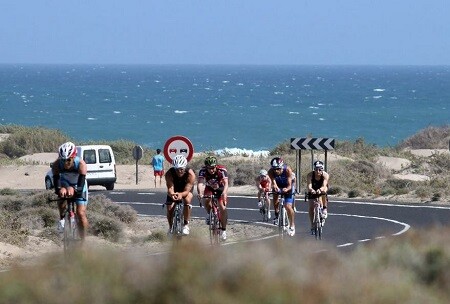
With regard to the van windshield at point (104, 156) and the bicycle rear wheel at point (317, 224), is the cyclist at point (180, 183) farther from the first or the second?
the van windshield at point (104, 156)

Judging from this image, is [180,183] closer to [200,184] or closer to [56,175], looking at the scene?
[200,184]

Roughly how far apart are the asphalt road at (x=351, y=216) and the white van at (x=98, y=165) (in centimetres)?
183

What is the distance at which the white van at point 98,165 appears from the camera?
36.7 m

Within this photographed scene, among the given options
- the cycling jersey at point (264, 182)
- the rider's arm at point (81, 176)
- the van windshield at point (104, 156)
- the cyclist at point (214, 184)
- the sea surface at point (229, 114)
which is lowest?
the sea surface at point (229, 114)

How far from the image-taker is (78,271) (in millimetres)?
8852

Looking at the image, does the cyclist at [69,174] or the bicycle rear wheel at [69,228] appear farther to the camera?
the bicycle rear wheel at [69,228]

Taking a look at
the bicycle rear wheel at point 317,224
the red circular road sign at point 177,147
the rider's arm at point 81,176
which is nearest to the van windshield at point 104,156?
the red circular road sign at point 177,147

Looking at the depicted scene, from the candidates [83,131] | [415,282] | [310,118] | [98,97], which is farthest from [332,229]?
[98,97]

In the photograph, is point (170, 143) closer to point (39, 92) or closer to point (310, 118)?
point (310, 118)

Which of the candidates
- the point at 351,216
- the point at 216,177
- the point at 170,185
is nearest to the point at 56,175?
the point at 170,185

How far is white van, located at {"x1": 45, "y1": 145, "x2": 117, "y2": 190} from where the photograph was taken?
36656 millimetres

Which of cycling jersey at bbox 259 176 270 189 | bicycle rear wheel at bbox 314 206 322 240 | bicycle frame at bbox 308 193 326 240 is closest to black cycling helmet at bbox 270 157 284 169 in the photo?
bicycle frame at bbox 308 193 326 240

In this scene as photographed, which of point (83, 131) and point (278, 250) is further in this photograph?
point (83, 131)

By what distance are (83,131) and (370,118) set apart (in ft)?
109
